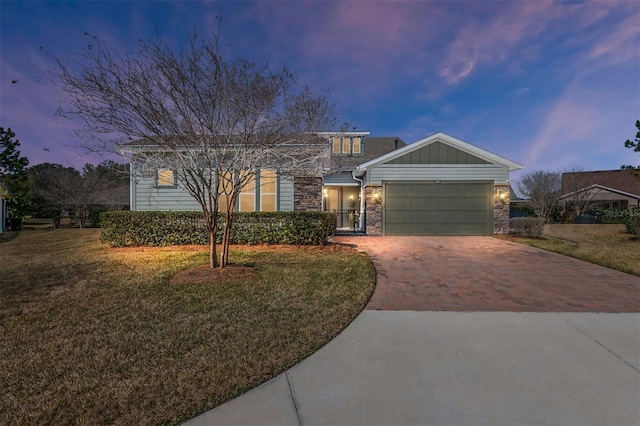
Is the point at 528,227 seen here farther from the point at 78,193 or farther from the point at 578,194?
the point at 78,193

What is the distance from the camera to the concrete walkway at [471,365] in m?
2.04

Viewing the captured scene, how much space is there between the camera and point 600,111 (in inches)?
537

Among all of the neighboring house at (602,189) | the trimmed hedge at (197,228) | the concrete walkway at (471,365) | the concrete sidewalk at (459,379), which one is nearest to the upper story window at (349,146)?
the trimmed hedge at (197,228)

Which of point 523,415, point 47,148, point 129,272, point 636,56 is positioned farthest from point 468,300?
point 636,56

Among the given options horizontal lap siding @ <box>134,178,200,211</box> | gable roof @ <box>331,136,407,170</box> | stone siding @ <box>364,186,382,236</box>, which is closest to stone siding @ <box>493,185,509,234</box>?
stone siding @ <box>364,186,382,236</box>

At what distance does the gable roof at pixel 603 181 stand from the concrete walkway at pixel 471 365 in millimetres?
24543

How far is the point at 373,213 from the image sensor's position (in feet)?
43.5

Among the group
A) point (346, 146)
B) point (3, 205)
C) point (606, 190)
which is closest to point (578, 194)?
point (606, 190)

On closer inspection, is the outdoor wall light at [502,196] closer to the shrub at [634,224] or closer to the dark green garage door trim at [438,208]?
the dark green garage door trim at [438,208]

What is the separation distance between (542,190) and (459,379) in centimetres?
2650

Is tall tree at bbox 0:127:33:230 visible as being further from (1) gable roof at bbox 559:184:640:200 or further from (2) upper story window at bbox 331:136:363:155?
(1) gable roof at bbox 559:184:640:200

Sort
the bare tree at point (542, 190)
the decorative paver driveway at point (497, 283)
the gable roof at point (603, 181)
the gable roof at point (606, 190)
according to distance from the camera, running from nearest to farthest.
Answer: the decorative paver driveway at point (497, 283) < the bare tree at point (542, 190) < the gable roof at point (606, 190) < the gable roof at point (603, 181)

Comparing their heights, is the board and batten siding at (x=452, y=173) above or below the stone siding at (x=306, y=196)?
above

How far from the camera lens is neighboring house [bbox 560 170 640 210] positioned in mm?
22516
